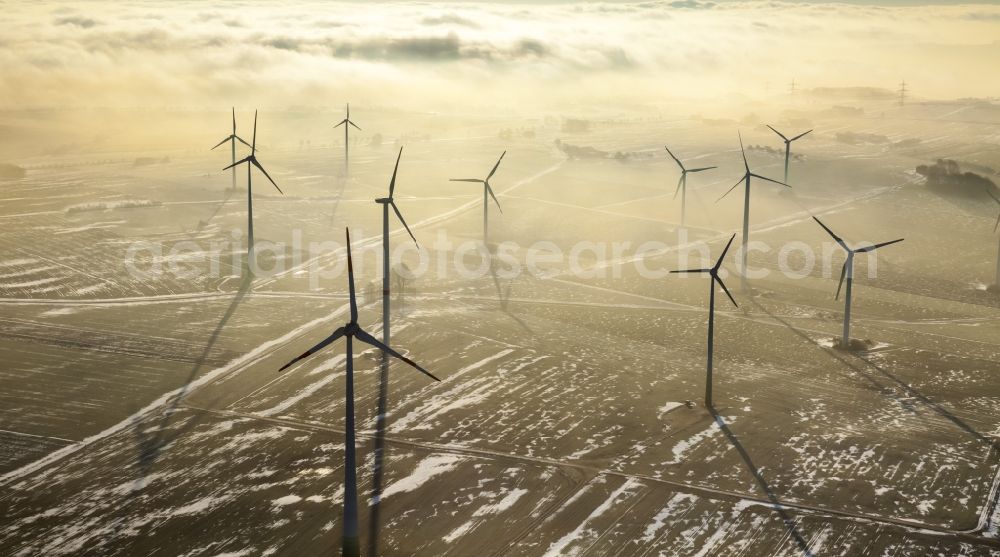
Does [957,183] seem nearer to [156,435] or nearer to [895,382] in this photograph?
[895,382]

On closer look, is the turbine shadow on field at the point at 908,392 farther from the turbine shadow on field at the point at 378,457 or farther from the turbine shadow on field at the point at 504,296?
the turbine shadow on field at the point at 378,457

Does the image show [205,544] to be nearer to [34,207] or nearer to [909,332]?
[909,332]

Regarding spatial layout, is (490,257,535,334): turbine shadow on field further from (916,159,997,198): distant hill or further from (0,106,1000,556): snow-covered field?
(916,159,997,198): distant hill

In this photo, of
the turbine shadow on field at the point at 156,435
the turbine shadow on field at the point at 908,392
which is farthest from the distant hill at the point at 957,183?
the turbine shadow on field at the point at 156,435

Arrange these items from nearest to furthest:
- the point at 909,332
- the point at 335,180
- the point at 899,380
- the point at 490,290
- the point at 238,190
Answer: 1. the point at 899,380
2. the point at 909,332
3. the point at 490,290
4. the point at 238,190
5. the point at 335,180

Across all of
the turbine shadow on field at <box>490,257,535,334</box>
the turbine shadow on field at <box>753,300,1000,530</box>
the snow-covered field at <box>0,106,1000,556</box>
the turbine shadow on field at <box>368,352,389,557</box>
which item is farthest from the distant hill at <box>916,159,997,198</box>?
the turbine shadow on field at <box>368,352,389,557</box>

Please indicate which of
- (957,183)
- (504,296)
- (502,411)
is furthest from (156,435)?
(957,183)

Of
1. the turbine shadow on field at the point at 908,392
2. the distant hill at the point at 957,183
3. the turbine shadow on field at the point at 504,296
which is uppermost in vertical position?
the distant hill at the point at 957,183

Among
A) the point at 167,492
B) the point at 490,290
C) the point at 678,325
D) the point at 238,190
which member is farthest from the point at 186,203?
the point at 167,492
